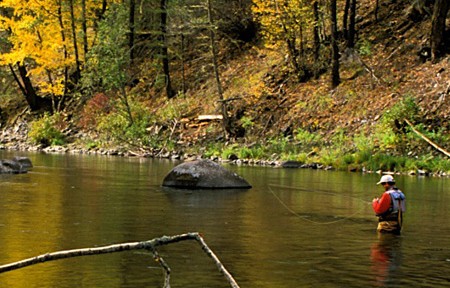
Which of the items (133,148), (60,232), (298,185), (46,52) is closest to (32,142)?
(46,52)

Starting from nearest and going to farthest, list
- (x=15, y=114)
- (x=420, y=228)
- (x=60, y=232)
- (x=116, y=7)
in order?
(x=60, y=232) < (x=420, y=228) < (x=116, y=7) < (x=15, y=114)

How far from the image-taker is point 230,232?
13172 millimetres

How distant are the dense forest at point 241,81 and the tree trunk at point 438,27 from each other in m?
0.06

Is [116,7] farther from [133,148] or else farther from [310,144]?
[310,144]

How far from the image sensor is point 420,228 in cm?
1423

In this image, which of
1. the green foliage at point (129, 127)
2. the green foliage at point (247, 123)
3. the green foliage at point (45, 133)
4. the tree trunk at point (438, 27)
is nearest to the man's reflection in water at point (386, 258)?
the tree trunk at point (438, 27)

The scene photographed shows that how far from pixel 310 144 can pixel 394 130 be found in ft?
13.6

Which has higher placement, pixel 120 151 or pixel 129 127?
pixel 129 127

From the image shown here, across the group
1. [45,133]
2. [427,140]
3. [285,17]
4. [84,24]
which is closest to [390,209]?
[427,140]

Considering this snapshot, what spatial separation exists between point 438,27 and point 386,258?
23.7 metres

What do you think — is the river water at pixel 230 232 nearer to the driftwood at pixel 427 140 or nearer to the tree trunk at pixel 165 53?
the driftwood at pixel 427 140

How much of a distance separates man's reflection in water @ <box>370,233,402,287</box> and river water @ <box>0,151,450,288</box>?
2 cm

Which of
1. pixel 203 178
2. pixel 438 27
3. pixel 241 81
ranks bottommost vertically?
pixel 203 178

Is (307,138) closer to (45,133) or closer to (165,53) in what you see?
(165,53)
